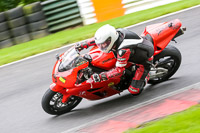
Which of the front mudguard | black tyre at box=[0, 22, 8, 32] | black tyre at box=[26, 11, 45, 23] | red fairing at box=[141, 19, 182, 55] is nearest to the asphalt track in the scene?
the front mudguard

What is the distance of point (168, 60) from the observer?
6.21 meters

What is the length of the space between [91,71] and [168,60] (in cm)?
156

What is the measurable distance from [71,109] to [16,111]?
120 cm

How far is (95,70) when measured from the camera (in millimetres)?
5680

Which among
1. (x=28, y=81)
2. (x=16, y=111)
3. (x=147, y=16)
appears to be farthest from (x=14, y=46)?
(x=16, y=111)

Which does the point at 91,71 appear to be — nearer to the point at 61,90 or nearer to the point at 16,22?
the point at 61,90

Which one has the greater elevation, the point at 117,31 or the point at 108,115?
the point at 117,31

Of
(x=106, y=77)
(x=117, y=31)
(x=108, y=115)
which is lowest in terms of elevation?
(x=108, y=115)

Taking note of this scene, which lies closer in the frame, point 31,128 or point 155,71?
point 31,128

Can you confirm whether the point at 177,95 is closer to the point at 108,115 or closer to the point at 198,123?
the point at 108,115

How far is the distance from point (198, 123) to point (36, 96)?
396 centimetres

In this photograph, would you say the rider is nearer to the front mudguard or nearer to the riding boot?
the riding boot

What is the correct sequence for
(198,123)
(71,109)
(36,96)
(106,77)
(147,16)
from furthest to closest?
(147,16) → (36,96) → (71,109) → (106,77) → (198,123)

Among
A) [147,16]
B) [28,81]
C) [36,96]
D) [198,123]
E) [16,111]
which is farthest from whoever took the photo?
[147,16]
